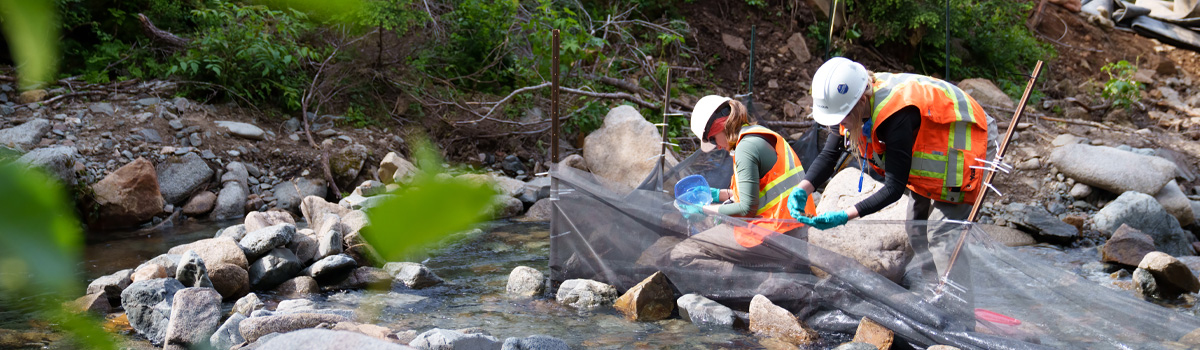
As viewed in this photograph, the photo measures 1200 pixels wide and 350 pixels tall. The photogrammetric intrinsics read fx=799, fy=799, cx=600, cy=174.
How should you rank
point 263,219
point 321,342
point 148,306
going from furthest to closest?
point 263,219 → point 148,306 → point 321,342

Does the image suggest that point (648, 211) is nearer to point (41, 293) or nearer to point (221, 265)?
point (221, 265)

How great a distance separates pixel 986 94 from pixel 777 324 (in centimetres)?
766

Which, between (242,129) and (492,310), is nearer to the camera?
(492,310)

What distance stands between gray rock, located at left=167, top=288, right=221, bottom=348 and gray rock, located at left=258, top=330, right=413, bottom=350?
269 centimetres

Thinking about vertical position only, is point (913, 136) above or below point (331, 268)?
above

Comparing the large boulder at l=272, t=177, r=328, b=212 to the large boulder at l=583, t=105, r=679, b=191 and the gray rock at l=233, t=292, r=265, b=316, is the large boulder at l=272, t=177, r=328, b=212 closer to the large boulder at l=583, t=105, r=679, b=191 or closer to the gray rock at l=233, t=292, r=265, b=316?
the large boulder at l=583, t=105, r=679, b=191

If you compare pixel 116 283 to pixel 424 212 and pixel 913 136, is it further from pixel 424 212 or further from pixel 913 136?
pixel 424 212

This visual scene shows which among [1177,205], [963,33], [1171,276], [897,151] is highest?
[963,33]

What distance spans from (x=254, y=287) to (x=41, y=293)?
4517 millimetres

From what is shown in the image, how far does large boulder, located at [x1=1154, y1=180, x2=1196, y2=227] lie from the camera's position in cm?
712

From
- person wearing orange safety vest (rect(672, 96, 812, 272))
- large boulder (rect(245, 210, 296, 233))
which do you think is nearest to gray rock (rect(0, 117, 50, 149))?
large boulder (rect(245, 210, 296, 233))

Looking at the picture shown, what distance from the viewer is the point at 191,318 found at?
3.56 meters

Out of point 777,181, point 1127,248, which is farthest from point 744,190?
point 1127,248

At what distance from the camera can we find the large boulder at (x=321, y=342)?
1055 mm
